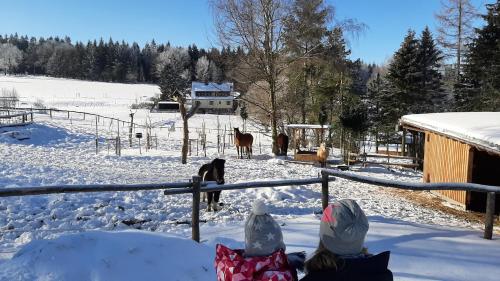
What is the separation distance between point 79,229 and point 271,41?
50.7 ft

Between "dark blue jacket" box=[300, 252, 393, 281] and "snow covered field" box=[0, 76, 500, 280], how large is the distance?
2209 millimetres

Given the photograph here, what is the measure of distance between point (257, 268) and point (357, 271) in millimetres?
575

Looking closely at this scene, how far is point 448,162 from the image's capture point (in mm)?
12938

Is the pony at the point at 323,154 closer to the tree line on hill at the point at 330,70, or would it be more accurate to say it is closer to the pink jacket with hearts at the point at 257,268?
the tree line on hill at the point at 330,70

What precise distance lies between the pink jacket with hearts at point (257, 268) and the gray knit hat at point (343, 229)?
1.05ft

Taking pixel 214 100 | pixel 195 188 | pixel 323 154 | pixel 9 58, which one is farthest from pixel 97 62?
pixel 195 188

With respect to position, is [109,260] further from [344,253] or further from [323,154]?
[323,154]

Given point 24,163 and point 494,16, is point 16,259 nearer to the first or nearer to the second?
point 24,163

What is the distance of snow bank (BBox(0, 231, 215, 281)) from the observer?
158 inches

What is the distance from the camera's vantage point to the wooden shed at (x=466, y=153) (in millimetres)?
10406

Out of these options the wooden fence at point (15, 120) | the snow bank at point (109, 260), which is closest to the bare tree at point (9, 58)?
the wooden fence at point (15, 120)

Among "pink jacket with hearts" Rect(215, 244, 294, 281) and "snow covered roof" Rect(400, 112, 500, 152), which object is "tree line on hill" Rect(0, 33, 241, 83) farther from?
"pink jacket with hearts" Rect(215, 244, 294, 281)

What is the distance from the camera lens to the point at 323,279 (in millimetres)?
2393

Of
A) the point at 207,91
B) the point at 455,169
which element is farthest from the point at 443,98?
the point at 207,91
